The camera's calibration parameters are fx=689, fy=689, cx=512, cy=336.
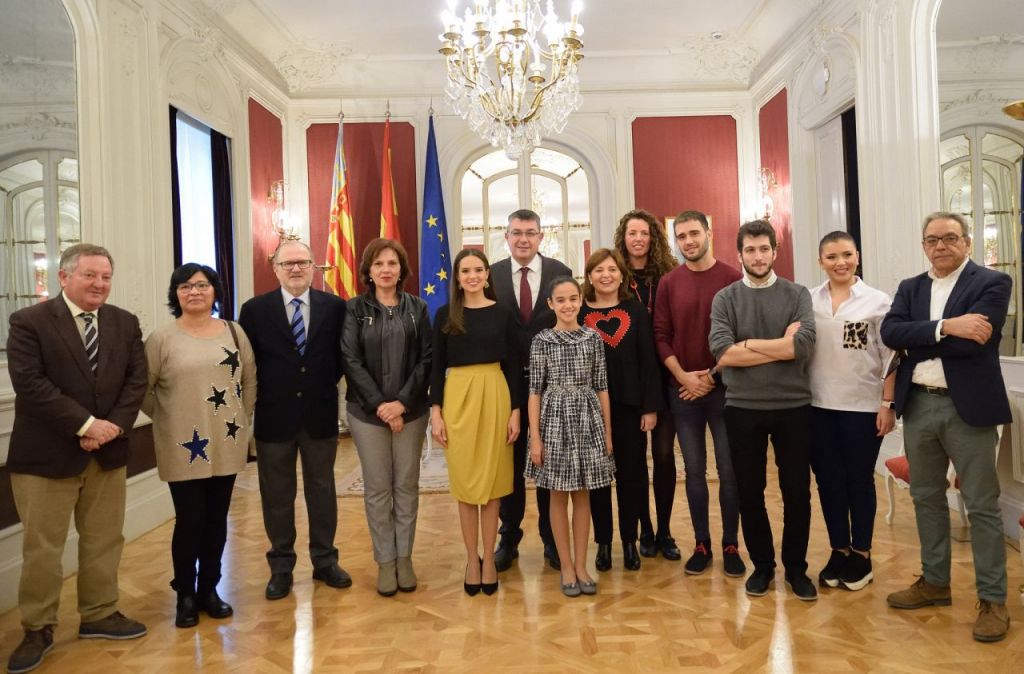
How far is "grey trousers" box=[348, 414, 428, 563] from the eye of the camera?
301 centimetres

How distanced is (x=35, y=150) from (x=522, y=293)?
264cm

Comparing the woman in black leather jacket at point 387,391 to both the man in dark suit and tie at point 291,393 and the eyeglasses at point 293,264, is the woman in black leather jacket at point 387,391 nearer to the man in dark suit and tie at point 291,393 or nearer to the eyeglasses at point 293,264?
the man in dark suit and tie at point 291,393

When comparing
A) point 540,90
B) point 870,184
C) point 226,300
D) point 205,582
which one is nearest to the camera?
point 205,582

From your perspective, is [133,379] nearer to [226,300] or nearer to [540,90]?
[540,90]

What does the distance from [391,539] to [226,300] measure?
377 cm

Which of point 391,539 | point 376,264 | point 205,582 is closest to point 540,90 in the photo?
point 376,264

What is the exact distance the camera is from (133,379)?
2670 mm

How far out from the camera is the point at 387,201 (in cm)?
726

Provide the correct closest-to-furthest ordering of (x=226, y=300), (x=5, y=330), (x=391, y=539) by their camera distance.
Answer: (x=391, y=539) < (x=5, y=330) < (x=226, y=300)

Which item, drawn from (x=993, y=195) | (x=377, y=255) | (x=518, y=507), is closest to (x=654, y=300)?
(x=518, y=507)

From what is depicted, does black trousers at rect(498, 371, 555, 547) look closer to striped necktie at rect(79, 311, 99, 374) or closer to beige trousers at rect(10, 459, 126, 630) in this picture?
beige trousers at rect(10, 459, 126, 630)

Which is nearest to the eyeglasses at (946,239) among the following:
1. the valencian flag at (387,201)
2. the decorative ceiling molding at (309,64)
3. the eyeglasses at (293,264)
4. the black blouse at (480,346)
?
the black blouse at (480,346)

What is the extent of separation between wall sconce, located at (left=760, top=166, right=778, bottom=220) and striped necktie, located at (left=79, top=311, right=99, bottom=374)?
21.0ft

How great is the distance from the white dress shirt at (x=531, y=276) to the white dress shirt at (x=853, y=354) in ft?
4.09
